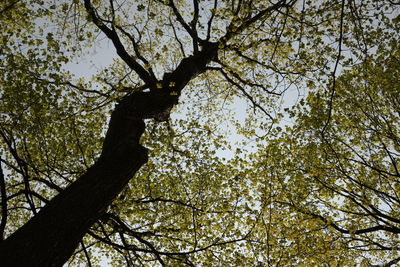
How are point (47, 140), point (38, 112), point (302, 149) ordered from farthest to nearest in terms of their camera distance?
point (302, 149) → point (47, 140) → point (38, 112)

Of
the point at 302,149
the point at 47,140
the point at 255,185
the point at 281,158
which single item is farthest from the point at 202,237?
the point at 47,140

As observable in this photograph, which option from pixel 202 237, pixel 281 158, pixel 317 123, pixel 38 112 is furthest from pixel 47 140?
pixel 317 123

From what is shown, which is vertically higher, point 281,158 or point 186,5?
point 186,5

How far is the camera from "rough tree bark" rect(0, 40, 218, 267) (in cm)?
280

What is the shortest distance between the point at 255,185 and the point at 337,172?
10.3 ft

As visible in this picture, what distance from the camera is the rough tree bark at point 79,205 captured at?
2.80 metres

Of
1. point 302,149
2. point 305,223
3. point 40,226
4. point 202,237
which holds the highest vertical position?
point 302,149

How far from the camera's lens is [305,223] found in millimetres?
8898

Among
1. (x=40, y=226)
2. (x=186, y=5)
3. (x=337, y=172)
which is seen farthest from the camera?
(x=186, y=5)

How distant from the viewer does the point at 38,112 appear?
7.42 metres

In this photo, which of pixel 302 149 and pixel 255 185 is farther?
pixel 302 149

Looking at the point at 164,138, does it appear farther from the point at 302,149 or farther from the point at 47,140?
the point at 302,149

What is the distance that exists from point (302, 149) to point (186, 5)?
8406 mm

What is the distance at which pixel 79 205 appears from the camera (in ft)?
11.1
